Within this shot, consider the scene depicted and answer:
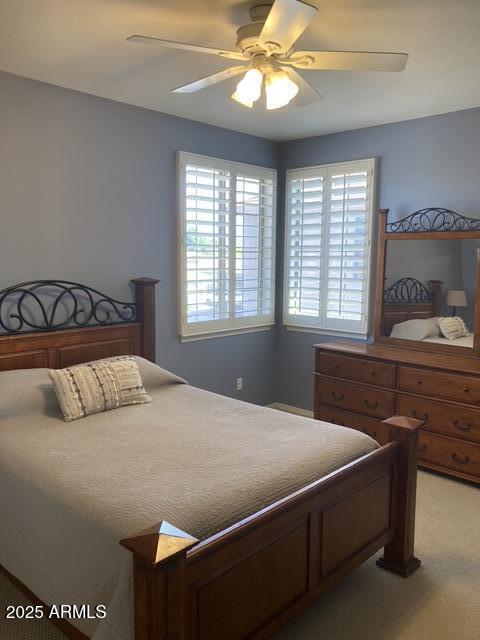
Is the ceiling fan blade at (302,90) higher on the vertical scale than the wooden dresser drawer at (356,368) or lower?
higher

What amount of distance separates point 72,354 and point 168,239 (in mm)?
1176

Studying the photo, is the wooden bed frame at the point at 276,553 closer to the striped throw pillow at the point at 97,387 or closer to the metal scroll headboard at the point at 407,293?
the striped throw pillow at the point at 97,387

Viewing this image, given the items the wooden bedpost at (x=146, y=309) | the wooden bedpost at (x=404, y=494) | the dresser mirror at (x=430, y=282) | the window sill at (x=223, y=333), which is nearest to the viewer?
the wooden bedpost at (x=404, y=494)

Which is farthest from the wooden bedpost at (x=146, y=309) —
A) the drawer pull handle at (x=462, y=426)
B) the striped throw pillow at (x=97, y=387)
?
the drawer pull handle at (x=462, y=426)

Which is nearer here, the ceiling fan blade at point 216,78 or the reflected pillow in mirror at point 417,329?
the ceiling fan blade at point 216,78

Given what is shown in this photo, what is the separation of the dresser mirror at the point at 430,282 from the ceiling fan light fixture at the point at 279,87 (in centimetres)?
187

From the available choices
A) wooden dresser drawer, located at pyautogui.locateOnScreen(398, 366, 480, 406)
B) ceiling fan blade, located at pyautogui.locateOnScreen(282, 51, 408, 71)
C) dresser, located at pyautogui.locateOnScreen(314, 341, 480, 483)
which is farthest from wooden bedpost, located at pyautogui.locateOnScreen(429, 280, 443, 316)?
ceiling fan blade, located at pyautogui.locateOnScreen(282, 51, 408, 71)

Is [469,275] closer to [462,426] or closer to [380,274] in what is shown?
[380,274]

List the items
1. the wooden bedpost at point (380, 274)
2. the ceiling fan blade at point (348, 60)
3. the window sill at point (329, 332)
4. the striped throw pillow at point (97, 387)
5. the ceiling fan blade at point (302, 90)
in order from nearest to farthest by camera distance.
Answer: the ceiling fan blade at point (348, 60) → the ceiling fan blade at point (302, 90) → the striped throw pillow at point (97, 387) → the wooden bedpost at point (380, 274) → the window sill at point (329, 332)

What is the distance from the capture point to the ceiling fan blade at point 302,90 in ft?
7.30

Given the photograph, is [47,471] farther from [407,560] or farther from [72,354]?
[407,560]

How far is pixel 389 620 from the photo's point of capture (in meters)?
2.11

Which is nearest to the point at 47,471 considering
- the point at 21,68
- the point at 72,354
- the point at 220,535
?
the point at 220,535

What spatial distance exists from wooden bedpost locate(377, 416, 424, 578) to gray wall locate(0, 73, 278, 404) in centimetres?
208
